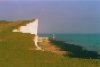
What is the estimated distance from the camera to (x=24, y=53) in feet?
82.9

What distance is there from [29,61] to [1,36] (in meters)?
15.3

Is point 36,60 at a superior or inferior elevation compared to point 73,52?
superior

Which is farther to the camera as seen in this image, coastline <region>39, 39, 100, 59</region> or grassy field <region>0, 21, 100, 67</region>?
coastline <region>39, 39, 100, 59</region>

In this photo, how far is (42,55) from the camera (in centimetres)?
2477

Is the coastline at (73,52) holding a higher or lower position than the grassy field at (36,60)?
lower

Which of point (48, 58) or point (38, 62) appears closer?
point (38, 62)

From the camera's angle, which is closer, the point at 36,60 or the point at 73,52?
the point at 36,60

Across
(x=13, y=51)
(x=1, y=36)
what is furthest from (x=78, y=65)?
(x=1, y=36)

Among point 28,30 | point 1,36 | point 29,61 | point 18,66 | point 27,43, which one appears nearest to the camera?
point 18,66

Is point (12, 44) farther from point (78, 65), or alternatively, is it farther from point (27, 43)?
point (78, 65)

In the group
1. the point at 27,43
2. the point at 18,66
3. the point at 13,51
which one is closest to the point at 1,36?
the point at 27,43

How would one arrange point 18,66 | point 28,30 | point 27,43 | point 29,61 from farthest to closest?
1. point 28,30
2. point 27,43
3. point 29,61
4. point 18,66

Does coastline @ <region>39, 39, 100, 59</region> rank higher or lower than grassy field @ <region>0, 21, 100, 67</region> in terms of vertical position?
lower

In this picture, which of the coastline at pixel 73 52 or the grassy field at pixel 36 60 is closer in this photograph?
the grassy field at pixel 36 60
